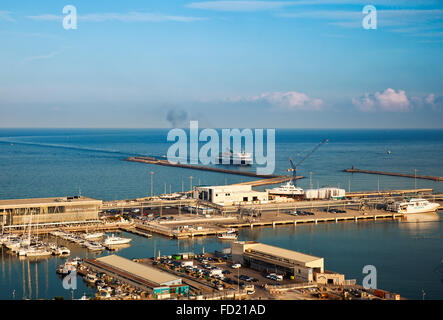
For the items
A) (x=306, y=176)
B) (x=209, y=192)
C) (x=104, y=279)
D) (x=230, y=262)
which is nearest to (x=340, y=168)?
(x=306, y=176)

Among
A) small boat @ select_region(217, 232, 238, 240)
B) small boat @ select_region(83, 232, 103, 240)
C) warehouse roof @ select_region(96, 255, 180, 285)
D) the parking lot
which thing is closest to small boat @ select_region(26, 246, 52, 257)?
small boat @ select_region(83, 232, 103, 240)

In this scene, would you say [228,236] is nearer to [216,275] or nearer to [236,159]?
[216,275]

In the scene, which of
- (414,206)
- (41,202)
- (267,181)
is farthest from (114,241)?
(267,181)

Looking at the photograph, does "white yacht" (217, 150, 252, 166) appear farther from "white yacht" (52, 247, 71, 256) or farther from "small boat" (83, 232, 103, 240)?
"white yacht" (52, 247, 71, 256)

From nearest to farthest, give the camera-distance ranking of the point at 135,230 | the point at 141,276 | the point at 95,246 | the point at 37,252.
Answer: the point at 141,276 → the point at 37,252 → the point at 95,246 → the point at 135,230

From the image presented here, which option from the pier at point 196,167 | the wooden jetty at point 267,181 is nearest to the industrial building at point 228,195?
the wooden jetty at point 267,181

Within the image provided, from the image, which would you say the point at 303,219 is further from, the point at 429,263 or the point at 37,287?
the point at 37,287
